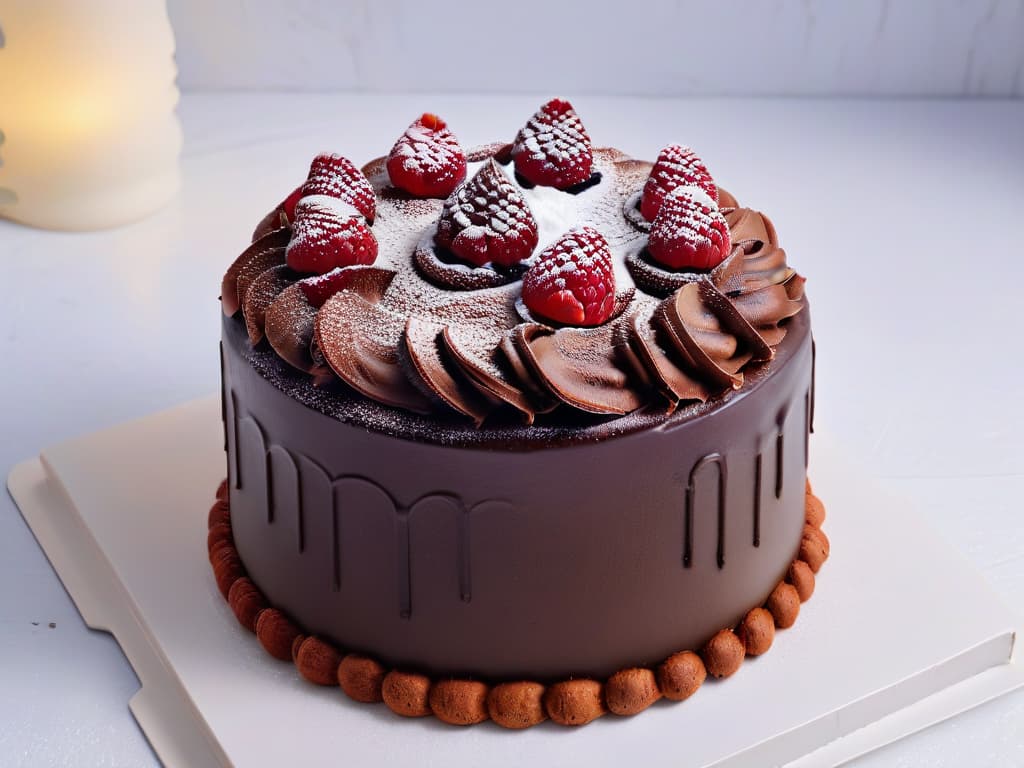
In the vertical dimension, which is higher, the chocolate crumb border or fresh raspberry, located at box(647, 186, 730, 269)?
fresh raspberry, located at box(647, 186, 730, 269)

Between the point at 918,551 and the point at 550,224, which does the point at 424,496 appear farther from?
the point at 918,551

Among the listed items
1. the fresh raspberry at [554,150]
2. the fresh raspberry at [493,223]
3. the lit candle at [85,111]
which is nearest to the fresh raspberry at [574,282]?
the fresh raspberry at [493,223]

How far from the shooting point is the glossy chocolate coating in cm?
231

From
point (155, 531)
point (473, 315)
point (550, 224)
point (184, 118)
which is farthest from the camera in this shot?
point (184, 118)

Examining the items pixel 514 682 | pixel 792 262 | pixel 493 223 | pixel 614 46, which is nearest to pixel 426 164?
pixel 493 223

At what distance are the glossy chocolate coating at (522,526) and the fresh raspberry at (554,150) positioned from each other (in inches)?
21.0

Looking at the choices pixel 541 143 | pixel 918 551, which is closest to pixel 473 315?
pixel 541 143

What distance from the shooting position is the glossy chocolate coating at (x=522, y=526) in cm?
231

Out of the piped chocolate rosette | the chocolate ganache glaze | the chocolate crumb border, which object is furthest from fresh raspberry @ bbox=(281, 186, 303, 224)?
the chocolate crumb border

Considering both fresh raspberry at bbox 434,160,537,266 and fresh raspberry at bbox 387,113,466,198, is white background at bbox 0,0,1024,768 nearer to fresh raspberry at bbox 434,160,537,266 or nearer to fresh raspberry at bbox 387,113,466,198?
fresh raspberry at bbox 387,113,466,198

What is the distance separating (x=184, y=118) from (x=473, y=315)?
240 cm

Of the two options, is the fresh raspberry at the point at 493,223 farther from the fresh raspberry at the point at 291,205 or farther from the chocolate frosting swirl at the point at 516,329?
the fresh raspberry at the point at 291,205

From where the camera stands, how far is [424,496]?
2.33 m

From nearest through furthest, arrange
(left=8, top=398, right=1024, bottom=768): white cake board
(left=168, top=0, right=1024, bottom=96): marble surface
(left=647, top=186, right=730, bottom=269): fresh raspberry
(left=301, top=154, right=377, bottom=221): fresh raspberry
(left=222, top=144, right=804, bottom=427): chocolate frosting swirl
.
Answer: (left=222, top=144, right=804, bottom=427): chocolate frosting swirl → (left=8, top=398, right=1024, bottom=768): white cake board → (left=647, top=186, right=730, bottom=269): fresh raspberry → (left=301, top=154, right=377, bottom=221): fresh raspberry → (left=168, top=0, right=1024, bottom=96): marble surface
